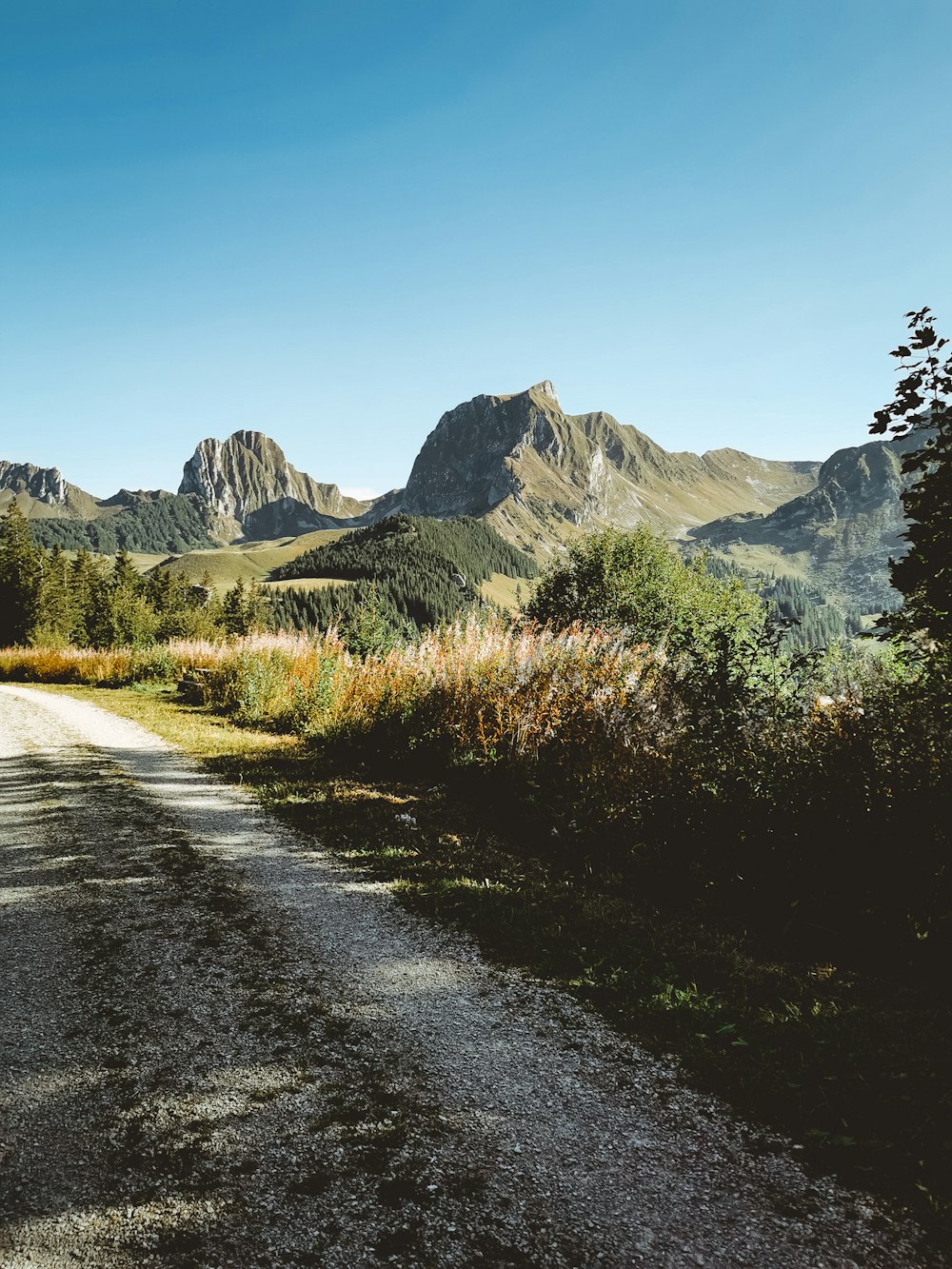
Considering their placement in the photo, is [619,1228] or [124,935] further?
[124,935]

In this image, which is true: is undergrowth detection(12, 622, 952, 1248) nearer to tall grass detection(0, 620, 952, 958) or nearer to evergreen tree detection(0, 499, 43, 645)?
tall grass detection(0, 620, 952, 958)

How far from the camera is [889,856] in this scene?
5.60 meters

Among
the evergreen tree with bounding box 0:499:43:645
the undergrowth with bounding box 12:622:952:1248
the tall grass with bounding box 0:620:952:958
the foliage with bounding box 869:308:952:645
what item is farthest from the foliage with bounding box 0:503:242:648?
the foliage with bounding box 869:308:952:645

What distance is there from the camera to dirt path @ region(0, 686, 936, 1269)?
8.55 ft

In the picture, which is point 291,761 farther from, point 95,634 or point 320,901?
point 95,634

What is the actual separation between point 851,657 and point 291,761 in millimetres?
9389

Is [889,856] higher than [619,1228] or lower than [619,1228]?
higher

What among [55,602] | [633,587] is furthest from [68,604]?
[633,587]

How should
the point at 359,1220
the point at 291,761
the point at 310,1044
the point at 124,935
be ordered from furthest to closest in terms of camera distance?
the point at 291,761 → the point at 124,935 → the point at 310,1044 → the point at 359,1220

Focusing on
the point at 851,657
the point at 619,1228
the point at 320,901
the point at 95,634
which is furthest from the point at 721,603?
the point at 95,634

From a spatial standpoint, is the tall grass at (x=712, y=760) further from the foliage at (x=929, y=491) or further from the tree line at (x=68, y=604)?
the tree line at (x=68, y=604)

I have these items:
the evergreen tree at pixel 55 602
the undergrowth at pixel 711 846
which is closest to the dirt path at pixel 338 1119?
the undergrowth at pixel 711 846

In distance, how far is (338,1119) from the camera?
3.25 m

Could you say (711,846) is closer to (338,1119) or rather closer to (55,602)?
(338,1119)
